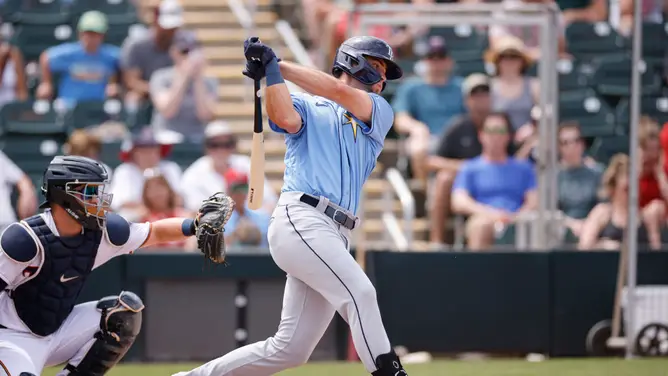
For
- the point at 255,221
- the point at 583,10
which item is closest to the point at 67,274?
the point at 255,221

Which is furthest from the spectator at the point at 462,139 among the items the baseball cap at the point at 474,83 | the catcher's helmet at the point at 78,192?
the catcher's helmet at the point at 78,192

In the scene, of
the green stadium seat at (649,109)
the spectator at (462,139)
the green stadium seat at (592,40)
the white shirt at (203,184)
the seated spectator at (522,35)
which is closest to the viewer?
the white shirt at (203,184)

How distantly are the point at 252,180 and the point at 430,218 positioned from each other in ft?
16.3

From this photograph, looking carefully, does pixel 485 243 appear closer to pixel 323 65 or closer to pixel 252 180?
pixel 323 65

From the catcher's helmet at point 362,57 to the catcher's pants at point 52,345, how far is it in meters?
1.73

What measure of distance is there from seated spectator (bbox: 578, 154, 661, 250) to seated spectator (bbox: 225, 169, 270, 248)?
107 inches

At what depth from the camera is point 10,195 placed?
34.7 ft

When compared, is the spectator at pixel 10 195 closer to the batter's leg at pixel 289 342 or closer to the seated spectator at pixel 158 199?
the seated spectator at pixel 158 199

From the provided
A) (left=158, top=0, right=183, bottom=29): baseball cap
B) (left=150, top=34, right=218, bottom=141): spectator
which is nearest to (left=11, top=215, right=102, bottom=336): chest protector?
(left=150, top=34, right=218, bottom=141): spectator

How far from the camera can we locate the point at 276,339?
233 inches

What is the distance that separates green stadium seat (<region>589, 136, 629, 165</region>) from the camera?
39.1 feet

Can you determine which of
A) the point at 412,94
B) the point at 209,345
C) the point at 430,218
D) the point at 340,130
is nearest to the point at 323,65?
the point at 412,94

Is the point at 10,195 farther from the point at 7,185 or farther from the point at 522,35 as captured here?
the point at 522,35

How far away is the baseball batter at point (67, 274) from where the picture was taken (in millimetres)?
5742
